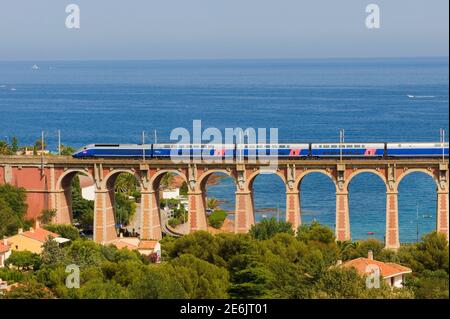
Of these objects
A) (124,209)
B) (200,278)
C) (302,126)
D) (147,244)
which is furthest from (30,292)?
(302,126)

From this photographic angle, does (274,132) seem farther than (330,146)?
Yes

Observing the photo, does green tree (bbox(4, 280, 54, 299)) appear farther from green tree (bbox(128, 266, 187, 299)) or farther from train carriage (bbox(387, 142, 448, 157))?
train carriage (bbox(387, 142, 448, 157))

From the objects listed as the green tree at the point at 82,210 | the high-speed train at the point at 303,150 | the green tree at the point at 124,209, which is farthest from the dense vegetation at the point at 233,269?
the green tree at the point at 124,209

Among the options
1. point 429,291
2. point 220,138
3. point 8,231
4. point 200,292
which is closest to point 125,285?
point 200,292

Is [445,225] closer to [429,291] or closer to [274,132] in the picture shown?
[429,291]
